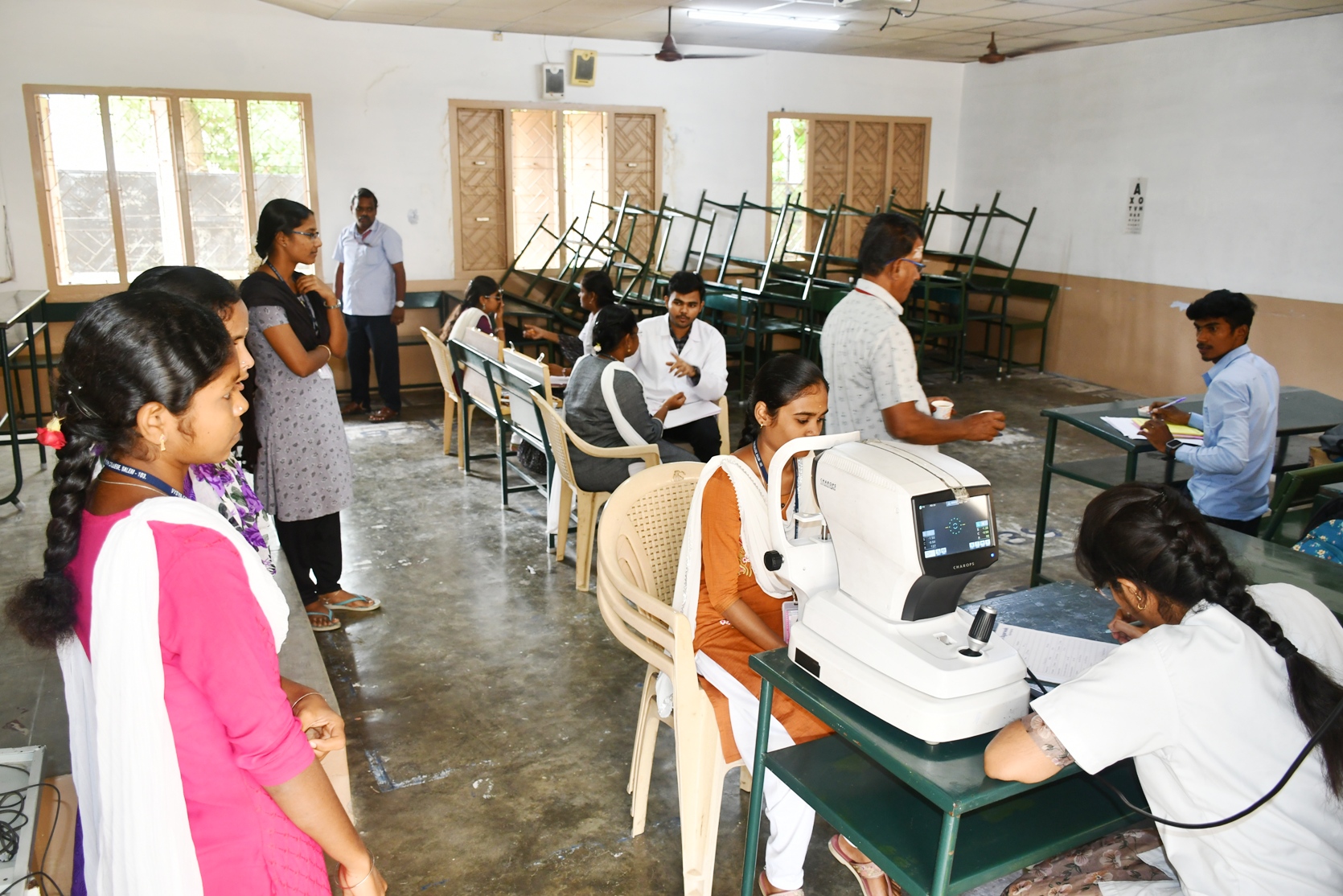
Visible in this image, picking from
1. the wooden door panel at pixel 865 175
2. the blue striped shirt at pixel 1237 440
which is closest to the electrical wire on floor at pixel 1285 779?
the blue striped shirt at pixel 1237 440

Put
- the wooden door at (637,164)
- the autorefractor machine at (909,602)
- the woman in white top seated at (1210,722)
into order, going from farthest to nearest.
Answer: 1. the wooden door at (637,164)
2. the autorefractor machine at (909,602)
3. the woman in white top seated at (1210,722)

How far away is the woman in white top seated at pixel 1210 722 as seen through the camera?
1285 millimetres

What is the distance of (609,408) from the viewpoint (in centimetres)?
369

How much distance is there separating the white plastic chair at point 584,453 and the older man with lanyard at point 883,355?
3.03 feet

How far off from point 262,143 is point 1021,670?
22.3ft

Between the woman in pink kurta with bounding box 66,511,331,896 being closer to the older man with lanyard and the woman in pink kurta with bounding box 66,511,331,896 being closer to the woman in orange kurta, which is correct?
the woman in orange kurta

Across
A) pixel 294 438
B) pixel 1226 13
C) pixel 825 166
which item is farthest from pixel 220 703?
pixel 825 166

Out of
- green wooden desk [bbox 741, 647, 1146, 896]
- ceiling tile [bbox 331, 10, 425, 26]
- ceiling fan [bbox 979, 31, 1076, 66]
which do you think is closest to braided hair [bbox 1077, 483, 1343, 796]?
green wooden desk [bbox 741, 647, 1146, 896]

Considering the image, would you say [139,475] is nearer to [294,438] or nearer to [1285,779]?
[1285,779]

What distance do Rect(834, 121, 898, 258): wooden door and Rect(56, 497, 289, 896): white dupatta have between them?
8176 mm

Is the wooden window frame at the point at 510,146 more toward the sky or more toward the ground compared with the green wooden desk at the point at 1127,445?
more toward the sky

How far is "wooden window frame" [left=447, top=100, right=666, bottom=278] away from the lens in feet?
23.9

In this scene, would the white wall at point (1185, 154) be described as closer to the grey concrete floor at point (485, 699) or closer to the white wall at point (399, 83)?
the white wall at point (399, 83)

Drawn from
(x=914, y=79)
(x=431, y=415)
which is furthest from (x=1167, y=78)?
(x=431, y=415)
